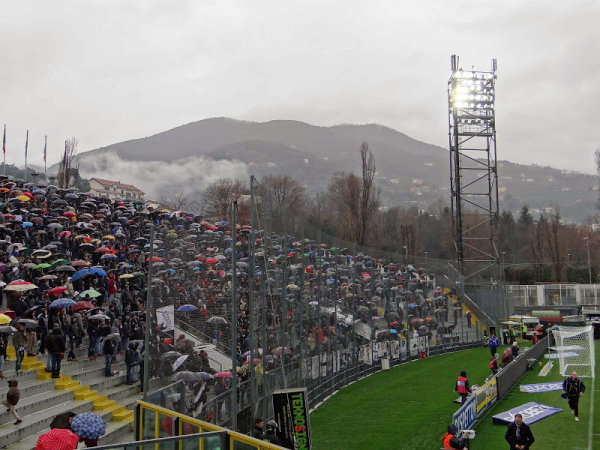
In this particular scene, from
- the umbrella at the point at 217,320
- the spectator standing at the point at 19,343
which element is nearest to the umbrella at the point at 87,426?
the umbrella at the point at 217,320

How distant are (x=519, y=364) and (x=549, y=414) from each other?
282 inches

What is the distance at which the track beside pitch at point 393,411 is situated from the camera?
17.0m

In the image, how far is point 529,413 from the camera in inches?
787

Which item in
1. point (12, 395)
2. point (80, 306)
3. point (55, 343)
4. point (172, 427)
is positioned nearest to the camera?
point (172, 427)

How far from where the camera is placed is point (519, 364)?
26.8 m

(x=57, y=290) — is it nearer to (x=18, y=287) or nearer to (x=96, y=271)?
(x=18, y=287)

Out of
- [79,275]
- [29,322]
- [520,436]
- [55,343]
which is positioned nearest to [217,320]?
[55,343]

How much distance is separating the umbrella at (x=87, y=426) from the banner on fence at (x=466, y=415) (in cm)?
990

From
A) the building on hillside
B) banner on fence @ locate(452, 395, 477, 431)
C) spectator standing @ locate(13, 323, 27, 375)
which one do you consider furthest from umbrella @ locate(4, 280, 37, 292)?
the building on hillside

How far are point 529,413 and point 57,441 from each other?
54.8 ft

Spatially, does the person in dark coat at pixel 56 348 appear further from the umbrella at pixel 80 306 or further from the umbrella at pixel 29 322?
the umbrella at pixel 80 306

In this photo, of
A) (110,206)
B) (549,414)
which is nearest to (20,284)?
(549,414)

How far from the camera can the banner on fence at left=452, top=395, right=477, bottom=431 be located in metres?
15.9

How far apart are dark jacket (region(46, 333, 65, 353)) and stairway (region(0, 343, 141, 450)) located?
0.85 metres
